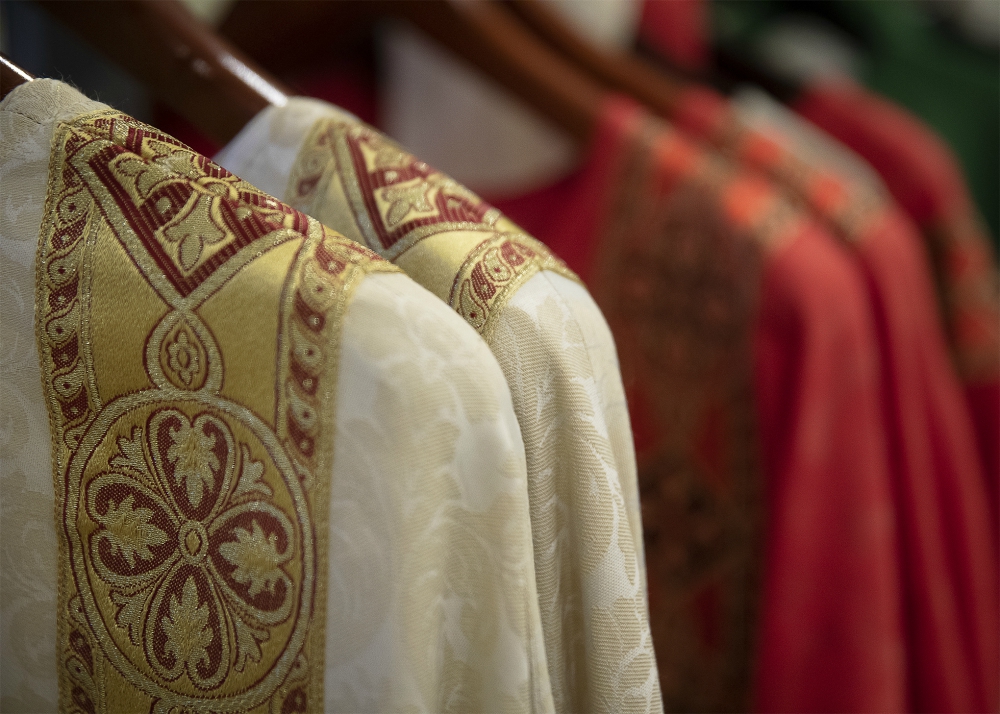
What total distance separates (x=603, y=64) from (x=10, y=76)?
341 mm

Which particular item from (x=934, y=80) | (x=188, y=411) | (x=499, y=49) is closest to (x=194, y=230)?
(x=188, y=411)

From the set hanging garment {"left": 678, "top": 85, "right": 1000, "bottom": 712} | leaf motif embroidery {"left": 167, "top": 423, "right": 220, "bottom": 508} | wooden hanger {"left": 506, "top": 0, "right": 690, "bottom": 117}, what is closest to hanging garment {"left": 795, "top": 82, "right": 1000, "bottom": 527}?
hanging garment {"left": 678, "top": 85, "right": 1000, "bottom": 712}

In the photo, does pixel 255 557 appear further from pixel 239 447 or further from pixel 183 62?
pixel 183 62

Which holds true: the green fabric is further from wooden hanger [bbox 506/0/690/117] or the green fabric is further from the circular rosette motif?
the circular rosette motif

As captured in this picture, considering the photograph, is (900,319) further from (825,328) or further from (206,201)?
(206,201)

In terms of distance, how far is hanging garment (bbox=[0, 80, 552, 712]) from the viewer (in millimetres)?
220

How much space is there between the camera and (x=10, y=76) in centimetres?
24

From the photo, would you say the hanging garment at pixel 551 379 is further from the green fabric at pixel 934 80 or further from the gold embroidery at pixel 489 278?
the green fabric at pixel 934 80

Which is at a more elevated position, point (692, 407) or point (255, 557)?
point (692, 407)

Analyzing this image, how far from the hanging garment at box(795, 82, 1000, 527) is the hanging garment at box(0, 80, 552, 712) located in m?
0.39

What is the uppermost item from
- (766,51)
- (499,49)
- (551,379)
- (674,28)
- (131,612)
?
(766,51)

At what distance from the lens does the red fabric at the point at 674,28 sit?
1.98 feet

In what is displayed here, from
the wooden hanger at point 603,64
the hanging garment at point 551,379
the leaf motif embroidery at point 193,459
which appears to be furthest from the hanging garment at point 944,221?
the leaf motif embroidery at point 193,459

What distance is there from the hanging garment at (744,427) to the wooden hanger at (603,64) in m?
0.03
